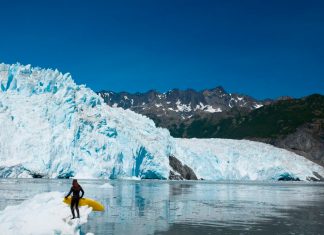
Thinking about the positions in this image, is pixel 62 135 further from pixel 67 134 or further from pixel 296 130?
pixel 296 130

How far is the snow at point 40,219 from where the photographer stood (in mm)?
11867

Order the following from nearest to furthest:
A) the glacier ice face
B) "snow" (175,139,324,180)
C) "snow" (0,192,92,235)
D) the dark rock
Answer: "snow" (0,192,92,235), the glacier ice face, the dark rock, "snow" (175,139,324,180)

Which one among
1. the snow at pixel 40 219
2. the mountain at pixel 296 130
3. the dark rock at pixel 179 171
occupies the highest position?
the mountain at pixel 296 130

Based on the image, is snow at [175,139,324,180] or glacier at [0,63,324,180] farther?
snow at [175,139,324,180]

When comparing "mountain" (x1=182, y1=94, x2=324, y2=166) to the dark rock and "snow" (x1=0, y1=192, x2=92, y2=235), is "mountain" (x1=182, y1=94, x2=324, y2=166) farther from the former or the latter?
"snow" (x1=0, y1=192, x2=92, y2=235)

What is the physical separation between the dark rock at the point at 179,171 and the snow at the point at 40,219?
52.5 meters

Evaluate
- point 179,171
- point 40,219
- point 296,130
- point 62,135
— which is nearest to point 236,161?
point 179,171

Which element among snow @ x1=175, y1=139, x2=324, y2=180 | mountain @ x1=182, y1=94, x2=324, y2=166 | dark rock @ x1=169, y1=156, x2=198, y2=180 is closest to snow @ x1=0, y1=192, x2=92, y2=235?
dark rock @ x1=169, y1=156, x2=198, y2=180

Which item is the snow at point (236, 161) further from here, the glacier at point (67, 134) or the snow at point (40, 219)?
the snow at point (40, 219)

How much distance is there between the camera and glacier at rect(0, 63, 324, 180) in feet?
184

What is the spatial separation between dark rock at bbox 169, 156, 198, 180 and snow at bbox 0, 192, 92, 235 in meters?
52.5

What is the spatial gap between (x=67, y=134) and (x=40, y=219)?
4589cm

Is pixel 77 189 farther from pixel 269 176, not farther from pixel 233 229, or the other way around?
pixel 269 176

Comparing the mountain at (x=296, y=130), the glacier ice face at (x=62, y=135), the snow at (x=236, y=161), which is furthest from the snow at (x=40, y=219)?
the mountain at (x=296, y=130)
